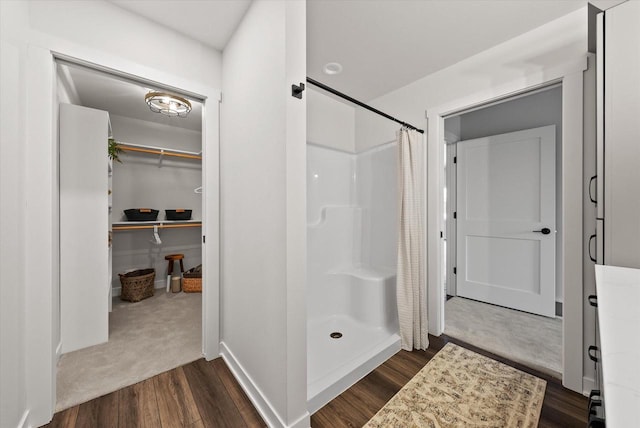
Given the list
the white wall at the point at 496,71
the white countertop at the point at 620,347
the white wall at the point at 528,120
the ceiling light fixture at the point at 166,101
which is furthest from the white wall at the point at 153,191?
the white countertop at the point at 620,347

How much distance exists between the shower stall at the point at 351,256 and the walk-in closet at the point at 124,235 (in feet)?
3.62

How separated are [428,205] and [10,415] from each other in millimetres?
2890

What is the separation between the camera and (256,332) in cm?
148

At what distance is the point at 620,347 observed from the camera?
1.69ft

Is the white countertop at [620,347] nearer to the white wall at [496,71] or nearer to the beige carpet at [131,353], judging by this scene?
the white wall at [496,71]

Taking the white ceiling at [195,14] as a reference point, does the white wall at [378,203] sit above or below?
below

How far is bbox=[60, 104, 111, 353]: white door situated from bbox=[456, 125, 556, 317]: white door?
12.5 feet

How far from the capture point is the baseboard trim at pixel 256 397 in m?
1.25

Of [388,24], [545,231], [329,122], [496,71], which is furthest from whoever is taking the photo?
[329,122]

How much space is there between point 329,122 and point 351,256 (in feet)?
5.05

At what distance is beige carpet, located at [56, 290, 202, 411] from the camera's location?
1.61 metres

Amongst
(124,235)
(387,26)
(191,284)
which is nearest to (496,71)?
(387,26)

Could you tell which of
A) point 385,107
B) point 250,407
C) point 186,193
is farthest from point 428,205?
point 186,193

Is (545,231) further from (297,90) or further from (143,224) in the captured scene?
(143,224)
